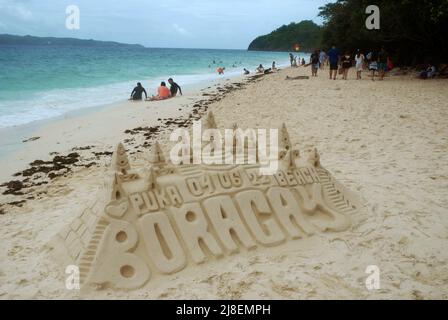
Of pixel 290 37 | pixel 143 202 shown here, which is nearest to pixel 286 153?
pixel 143 202

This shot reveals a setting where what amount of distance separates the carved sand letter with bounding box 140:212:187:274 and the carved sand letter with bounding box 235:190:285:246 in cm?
93

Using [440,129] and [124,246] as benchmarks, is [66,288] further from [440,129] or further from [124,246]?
[440,129]

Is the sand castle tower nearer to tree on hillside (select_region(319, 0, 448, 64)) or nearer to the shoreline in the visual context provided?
the shoreline

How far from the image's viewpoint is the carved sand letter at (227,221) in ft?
14.2

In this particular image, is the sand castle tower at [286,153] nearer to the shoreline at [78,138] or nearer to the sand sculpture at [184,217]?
the sand sculpture at [184,217]

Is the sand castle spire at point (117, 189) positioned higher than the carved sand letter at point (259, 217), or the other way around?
the sand castle spire at point (117, 189)

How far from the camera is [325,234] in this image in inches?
185

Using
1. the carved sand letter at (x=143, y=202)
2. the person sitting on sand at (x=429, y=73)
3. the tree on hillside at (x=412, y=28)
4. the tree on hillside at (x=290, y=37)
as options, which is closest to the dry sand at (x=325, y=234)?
the carved sand letter at (x=143, y=202)

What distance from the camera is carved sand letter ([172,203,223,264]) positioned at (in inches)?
163

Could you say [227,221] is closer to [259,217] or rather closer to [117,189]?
[259,217]

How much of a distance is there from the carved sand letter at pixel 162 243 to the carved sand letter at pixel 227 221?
507 millimetres

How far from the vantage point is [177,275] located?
391 centimetres

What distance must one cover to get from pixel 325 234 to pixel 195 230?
65.8 inches

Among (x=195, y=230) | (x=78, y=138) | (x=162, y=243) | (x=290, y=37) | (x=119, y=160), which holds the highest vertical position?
(x=290, y=37)
